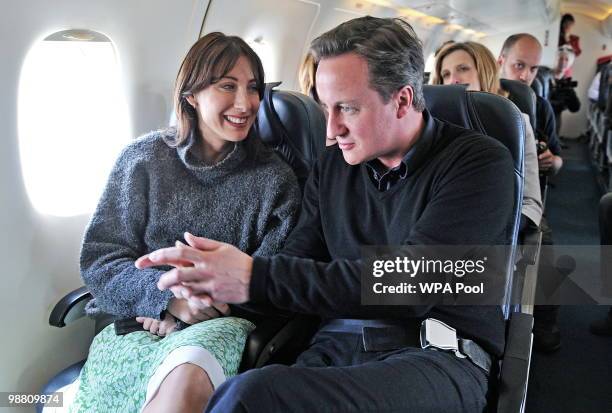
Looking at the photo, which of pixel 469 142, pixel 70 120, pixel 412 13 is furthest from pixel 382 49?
pixel 412 13

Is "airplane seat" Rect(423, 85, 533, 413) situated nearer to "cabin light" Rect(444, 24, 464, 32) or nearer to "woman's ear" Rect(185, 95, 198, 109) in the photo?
"woman's ear" Rect(185, 95, 198, 109)

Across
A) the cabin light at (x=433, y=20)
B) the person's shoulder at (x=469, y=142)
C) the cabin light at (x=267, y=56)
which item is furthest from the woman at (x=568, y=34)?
the person's shoulder at (x=469, y=142)

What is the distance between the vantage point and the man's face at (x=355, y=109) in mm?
1561

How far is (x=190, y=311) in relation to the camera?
1864mm

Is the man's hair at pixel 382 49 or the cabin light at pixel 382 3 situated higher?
the cabin light at pixel 382 3

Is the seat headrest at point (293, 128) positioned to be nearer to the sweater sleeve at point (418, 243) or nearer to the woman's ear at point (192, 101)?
the woman's ear at point (192, 101)

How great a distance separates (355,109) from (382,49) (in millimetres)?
175

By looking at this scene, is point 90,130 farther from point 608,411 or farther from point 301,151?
point 608,411

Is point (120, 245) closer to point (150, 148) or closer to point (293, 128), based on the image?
point (150, 148)

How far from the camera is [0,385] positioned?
7.32ft

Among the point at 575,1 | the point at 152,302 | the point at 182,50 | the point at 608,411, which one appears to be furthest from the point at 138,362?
the point at 575,1

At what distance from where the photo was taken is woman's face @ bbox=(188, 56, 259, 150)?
82.1 inches

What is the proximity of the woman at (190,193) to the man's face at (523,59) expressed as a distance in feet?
8.12

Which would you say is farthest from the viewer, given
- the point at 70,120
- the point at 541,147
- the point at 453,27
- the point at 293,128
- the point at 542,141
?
the point at 453,27
